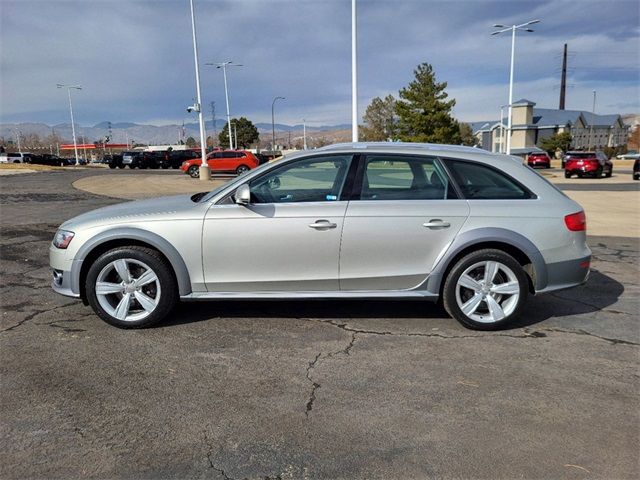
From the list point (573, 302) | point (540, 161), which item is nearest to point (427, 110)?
point (540, 161)

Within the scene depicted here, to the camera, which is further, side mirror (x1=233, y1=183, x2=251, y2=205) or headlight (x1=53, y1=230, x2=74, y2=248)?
headlight (x1=53, y1=230, x2=74, y2=248)

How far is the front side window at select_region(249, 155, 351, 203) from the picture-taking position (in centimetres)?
423

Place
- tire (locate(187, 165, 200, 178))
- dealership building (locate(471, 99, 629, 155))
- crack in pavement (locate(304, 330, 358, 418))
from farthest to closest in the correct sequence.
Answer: dealership building (locate(471, 99, 629, 155)) → tire (locate(187, 165, 200, 178)) → crack in pavement (locate(304, 330, 358, 418))

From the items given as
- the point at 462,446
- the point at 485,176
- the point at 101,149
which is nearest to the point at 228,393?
the point at 462,446

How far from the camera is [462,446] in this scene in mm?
2615

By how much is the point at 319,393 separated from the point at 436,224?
71.0 inches

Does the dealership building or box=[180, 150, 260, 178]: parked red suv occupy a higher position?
the dealership building

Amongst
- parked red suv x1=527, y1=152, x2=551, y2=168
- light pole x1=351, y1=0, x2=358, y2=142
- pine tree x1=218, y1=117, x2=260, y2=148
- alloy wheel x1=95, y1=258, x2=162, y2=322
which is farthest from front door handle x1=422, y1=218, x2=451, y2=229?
pine tree x1=218, y1=117, x2=260, y2=148

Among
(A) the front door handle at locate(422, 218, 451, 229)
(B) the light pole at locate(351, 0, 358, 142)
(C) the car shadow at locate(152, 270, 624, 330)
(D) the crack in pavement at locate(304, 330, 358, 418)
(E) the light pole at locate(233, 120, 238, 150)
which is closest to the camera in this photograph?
(D) the crack in pavement at locate(304, 330, 358, 418)

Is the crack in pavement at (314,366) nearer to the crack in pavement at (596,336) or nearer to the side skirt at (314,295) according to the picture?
the side skirt at (314,295)

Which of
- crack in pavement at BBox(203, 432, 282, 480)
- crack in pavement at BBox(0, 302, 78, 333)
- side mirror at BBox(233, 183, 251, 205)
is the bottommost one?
crack in pavement at BBox(203, 432, 282, 480)

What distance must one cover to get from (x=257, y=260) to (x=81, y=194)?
15.5 meters

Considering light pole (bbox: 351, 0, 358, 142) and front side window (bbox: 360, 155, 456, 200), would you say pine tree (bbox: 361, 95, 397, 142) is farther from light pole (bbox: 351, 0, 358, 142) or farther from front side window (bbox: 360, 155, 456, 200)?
front side window (bbox: 360, 155, 456, 200)

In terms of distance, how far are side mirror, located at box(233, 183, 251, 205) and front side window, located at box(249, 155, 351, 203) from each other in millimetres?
168
